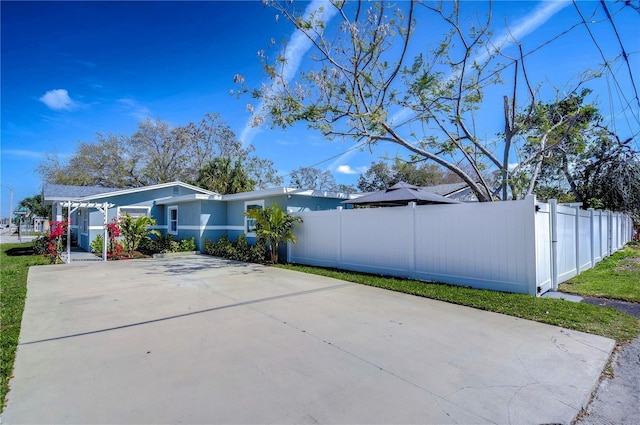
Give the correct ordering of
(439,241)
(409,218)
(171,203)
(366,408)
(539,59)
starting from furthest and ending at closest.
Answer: (171,203), (539,59), (409,218), (439,241), (366,408)

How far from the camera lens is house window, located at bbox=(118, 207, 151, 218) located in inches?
598

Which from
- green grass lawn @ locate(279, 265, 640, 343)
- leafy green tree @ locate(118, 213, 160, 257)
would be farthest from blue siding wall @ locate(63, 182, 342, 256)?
green grass lawn @ locate(279, 265, 640, 343)

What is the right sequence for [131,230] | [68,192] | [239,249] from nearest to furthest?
[239,249], [131,230], [68,192]

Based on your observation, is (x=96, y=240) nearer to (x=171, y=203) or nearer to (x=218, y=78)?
(x=171, y=203)

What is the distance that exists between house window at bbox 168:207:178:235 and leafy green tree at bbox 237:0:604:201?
8251 millimetres

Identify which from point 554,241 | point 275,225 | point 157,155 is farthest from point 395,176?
point 554,241

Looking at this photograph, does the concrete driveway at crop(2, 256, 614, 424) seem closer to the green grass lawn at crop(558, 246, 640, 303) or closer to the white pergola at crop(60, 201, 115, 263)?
the green grass lawn at crop(558, 246, 640, 303)

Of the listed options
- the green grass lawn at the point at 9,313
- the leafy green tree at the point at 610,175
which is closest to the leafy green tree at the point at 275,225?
the green grass lawn at the point at 9,313

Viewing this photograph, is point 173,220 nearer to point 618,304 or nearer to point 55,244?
point 55,244

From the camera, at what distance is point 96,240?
14438 mm

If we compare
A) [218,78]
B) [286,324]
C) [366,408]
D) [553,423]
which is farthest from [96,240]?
[553,423]

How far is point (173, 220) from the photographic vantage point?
53.4 feet

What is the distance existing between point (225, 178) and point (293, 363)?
62.2 feet

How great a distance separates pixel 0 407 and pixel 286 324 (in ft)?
9.63
